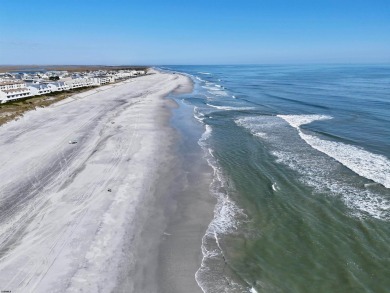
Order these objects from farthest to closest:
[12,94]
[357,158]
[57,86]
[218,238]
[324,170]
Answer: [57,86]
[12,94]
[357,158]
[324,170]
[218,238]

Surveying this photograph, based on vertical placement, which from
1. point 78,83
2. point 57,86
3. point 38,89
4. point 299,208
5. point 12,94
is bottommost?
point 78,83

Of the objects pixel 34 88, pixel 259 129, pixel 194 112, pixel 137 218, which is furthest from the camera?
pixel 34 88

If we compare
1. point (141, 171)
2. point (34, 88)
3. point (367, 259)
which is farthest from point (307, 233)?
point (34, 88)

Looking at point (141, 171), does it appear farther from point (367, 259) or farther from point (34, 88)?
point (34, 88)

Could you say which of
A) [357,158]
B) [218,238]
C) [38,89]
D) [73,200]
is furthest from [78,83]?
[218,238]

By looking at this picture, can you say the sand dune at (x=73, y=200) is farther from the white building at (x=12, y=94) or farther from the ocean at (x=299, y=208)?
the white building at (x=12, y=94)

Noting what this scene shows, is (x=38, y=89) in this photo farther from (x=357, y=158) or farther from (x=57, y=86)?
(x=357, y=158)

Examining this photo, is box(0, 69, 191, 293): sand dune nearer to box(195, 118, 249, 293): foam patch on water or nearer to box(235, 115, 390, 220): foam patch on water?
box(195, 118, 249, 293): foam patch on water
